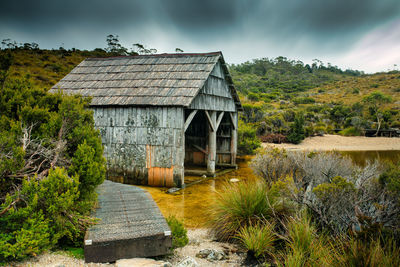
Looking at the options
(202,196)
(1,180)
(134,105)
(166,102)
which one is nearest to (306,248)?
(1,180)

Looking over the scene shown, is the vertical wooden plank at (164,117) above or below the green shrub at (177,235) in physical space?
above

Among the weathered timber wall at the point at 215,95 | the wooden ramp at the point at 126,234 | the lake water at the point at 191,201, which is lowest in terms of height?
the lake water at the point at 191,201

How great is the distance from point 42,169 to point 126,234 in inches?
76.5

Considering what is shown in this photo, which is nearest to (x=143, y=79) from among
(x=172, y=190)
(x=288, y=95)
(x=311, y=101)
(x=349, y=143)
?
(x=172, y=190)

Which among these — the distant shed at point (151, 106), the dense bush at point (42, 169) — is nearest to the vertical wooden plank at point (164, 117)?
the distant shed at point (151, 106)

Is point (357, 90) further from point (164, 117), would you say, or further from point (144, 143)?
point (144, 143)

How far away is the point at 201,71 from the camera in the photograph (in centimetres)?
1094

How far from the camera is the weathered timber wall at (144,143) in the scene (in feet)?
31.5

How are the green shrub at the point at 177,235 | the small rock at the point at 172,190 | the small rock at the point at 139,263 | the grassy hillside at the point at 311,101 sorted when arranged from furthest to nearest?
the grassy hillside at the point at 311,101
the small rock at the point at 172,190
the green shrub at the point at 177,235
the small rock at the point at 139,263

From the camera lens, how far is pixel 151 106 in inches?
385

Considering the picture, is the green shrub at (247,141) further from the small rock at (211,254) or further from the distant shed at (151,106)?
the small rock at (211,254)

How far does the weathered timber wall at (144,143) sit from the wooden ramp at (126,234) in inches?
167

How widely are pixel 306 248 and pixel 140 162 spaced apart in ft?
23.2

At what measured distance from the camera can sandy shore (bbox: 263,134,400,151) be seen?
74.0ft
